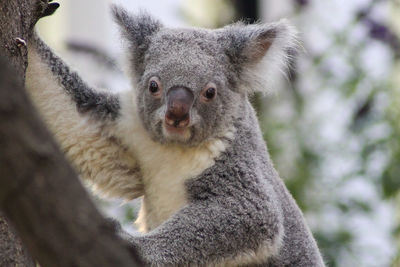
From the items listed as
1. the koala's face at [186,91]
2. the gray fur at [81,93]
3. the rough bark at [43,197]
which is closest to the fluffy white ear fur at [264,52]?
the koala's face at [186,91]

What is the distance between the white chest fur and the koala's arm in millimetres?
77

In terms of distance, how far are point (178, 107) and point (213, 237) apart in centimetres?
63

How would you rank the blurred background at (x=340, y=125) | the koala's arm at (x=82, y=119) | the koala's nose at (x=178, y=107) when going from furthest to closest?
the blurred background at (x=340, y=125)
the koala's arm at (x=82, y=119)
the koala's nose at (x=178, y=107)

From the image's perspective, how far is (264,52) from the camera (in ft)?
12.5

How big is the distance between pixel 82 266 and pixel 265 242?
1.90 m

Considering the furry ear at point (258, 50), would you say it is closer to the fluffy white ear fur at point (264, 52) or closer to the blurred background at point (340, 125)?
the fluffy white ear fur at point (264, 52)

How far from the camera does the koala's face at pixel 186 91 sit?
3.37 metres

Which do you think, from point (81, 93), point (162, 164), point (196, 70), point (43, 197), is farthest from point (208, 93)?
point (43, 197)

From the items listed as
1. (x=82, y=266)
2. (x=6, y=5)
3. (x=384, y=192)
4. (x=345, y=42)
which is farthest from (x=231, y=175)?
(x=345, y=42)

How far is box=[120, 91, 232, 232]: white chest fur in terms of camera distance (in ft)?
11.3

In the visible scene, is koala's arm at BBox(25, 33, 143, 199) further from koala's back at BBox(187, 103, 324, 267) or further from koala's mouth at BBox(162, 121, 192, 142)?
koala's back at BBox(187, 103, 324, 267)

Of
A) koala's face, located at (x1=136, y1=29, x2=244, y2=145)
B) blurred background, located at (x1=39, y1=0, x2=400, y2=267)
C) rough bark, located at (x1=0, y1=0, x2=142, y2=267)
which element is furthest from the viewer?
blurred background, located at (x1=39, y1=0, x2=400, y2=267)

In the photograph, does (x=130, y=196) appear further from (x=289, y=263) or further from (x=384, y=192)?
(x=384, y=192)

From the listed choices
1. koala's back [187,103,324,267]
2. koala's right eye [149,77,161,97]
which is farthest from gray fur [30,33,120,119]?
koala's back [187,103,324,267]
